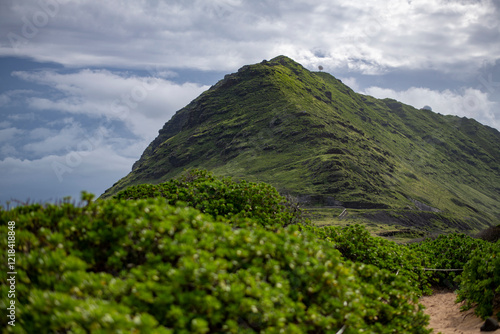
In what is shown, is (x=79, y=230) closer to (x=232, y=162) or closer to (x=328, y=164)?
(x=328, y=164)

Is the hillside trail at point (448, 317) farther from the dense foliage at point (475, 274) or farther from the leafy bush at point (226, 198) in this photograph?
the leafy bush at point (226, 198)

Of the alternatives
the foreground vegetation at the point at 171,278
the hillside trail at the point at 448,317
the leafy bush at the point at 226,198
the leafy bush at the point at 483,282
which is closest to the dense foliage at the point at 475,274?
the leafy bush at the point at 483,282

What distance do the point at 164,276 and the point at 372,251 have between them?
12556mm

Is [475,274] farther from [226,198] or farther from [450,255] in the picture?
[226,198]

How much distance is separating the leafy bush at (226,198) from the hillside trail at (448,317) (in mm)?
6843

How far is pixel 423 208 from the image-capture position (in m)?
142

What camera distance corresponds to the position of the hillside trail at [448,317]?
1152cm

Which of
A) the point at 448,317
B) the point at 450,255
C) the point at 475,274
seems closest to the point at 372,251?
the point at 448,317

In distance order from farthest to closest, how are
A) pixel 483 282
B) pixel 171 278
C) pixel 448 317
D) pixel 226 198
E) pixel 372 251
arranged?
pixel 372 251
pixel 448 317
pixel 226 198
pixel 483 282
pixel 171 278

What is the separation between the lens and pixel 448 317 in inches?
540

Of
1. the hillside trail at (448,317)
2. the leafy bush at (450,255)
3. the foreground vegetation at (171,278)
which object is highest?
the foreground vegetation at (171,278)

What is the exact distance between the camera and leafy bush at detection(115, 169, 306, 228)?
41.7ft

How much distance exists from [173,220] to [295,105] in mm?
192156

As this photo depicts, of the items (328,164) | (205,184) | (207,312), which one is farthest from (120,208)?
(328,164)
